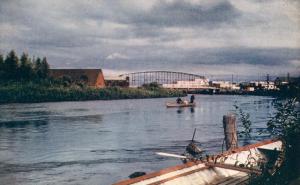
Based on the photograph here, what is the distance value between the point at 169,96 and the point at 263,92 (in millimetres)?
34778

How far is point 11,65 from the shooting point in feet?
231

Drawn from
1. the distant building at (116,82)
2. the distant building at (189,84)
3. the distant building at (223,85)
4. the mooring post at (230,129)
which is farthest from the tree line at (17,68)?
the distant building at (223,85)

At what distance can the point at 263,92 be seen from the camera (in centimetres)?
12181

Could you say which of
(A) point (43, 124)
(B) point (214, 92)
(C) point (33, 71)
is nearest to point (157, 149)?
(A) point (43, 124)

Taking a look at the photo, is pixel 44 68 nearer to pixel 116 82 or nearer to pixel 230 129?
pixel 116 82

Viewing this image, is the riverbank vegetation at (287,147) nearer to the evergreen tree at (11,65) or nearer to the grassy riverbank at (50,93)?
the grassy riverbank at (50,93)

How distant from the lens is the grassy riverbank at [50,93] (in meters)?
65.7

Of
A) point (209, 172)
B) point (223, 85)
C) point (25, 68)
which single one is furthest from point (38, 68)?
point (223, 85)

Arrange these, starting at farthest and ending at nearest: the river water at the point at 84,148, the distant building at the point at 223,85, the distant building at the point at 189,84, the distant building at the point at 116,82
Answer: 1. the distant building at the point at 223,85
2. the distant building at the point at 189,84
3. the distant building at the point at 116,82
4. the river water at the point at 84,148

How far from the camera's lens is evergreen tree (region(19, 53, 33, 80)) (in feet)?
236

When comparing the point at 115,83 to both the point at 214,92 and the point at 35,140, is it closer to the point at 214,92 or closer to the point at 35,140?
the point at 214,92

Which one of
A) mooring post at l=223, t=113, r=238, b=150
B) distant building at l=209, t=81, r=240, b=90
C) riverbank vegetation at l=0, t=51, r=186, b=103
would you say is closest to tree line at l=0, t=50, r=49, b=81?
riverbank vegetation at l=0, t=51, r=186, b=103

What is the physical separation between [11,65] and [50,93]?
945 cm

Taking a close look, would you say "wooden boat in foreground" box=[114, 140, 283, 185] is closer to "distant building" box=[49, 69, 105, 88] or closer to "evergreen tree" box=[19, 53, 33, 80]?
"evergreen tree" box=[19, 53, 33, 80]
